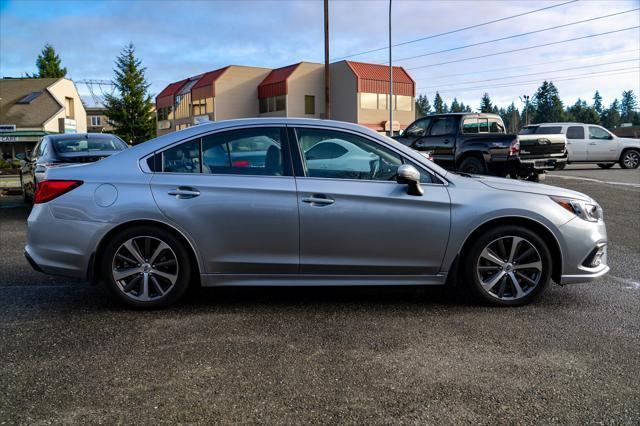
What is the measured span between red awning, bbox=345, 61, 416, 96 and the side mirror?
45773mm

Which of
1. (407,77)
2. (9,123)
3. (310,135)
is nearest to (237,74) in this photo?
(407,77)

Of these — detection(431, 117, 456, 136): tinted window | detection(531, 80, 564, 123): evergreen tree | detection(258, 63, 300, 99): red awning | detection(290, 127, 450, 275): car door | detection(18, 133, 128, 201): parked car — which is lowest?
detection(290, 127, 450, 275): car door

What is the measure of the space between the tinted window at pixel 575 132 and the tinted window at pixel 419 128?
405 inches

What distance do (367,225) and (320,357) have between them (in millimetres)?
1250

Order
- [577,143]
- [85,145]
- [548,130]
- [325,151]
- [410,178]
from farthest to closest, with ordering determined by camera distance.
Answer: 1. [577,143]
2. [548,130]
3. [85,145]
4. [325,151]
5. [410,178]

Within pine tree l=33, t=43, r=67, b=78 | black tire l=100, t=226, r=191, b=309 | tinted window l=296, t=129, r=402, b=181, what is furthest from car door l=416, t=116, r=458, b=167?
pine tree l=33, t=43, r=67, b=78

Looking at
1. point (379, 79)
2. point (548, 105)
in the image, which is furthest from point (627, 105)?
point (379, 79)

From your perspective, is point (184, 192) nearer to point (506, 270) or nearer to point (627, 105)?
point (506, 270)

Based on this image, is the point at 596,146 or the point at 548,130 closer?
the point at 548,130

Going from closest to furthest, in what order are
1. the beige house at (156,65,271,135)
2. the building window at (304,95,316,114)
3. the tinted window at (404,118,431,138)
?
the tinted window at (404,118,431,138) < the building window at (304,95,316,114) < the beige house at (156,65,271,135)

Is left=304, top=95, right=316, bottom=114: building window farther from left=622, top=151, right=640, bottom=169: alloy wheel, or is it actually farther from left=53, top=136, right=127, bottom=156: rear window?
left=53, top=136, right=127, bottom=156: rear window

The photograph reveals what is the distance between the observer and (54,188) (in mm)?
4422

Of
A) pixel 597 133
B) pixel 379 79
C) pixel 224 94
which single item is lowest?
pixel 597 133

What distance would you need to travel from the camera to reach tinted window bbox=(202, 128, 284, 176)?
14.6 feet
